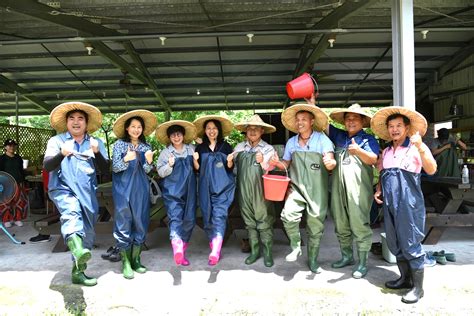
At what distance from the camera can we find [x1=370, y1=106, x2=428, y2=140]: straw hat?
2.95 meters

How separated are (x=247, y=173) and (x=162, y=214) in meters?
1.78

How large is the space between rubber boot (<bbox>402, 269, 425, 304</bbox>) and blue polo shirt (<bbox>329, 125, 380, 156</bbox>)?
105 cm

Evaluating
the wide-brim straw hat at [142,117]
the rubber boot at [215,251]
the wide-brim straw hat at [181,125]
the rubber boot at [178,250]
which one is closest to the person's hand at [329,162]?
the rubber boot at [215,251]

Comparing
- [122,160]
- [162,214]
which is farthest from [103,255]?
[122,160]

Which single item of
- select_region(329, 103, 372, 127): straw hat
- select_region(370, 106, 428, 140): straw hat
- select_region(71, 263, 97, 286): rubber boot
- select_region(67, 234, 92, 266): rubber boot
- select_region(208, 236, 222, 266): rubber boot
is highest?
select_region(329, 103, 372, 127): straw hat

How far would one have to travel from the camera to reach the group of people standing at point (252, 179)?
9.71ft

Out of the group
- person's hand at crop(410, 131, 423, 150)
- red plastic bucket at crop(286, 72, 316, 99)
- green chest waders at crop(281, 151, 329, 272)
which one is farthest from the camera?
red plastic bucket at crop(286, 72, 316, 99)

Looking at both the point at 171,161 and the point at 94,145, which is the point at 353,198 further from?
the point at 94,145

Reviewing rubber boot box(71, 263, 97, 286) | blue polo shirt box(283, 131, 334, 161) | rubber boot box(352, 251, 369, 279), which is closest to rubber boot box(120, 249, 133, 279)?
rubber boot box(71, 263, 97, 286)

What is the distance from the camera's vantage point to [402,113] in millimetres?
2996

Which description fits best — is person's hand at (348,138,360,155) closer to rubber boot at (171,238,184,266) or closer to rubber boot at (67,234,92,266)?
rubber boot at (171,238,184,266)

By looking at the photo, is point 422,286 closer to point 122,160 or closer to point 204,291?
point 204,291

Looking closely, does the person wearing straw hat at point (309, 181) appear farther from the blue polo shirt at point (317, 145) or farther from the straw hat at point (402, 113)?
the straw hat at point (402, 113)

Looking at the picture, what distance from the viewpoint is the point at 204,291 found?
316 cm
